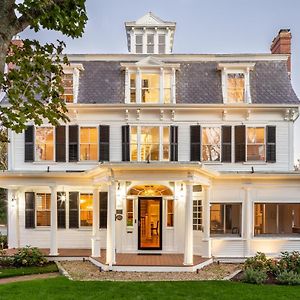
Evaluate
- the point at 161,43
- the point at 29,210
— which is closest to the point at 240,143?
the point at 161,43

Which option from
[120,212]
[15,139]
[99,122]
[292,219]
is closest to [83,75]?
[99,122]

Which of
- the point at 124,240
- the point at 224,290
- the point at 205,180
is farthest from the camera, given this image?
the point at 124,240

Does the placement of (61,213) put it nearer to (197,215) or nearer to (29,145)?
(29,145)

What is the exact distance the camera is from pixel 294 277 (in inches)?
491

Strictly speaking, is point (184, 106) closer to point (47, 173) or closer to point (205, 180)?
point (205, 180)

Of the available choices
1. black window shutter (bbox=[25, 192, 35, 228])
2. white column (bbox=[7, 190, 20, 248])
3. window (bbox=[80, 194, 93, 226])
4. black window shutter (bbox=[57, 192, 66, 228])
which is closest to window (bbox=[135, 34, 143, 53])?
window (bbox=[80, 194, 93, 226])

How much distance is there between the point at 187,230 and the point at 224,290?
3282 mm

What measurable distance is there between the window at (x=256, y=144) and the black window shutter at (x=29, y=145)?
31.3 ft

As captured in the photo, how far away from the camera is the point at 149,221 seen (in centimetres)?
1734

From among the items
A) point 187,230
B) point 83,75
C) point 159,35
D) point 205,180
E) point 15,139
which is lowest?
point 187,230

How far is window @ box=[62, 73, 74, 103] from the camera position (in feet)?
60.4

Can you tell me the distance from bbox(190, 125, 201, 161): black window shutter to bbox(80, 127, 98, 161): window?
167 inches

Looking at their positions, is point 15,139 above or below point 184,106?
below

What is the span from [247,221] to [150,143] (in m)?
5.27
